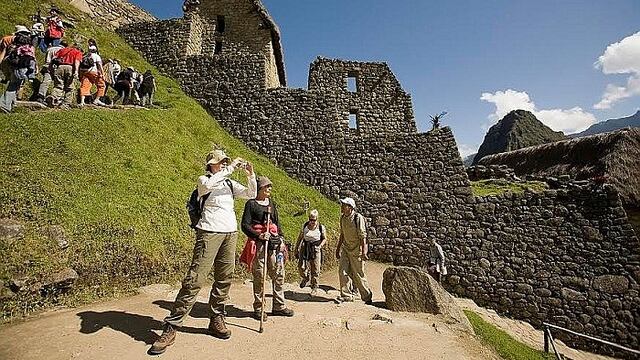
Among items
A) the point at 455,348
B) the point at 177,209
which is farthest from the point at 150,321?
the point at 455,348

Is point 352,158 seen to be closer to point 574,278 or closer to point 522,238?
point 522,238

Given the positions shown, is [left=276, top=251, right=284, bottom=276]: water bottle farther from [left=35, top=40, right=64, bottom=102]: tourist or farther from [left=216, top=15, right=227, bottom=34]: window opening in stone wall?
[left=216, top=15, right=227, bottom=34]: window opening in stone wall

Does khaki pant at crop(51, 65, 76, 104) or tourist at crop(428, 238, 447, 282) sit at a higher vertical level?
khaki pant at crop(51, 65, 76, 104)

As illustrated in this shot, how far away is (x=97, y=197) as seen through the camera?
7.26m

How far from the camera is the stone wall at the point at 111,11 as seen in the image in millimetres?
18547

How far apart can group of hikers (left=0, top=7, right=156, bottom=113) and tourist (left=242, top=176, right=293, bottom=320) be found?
24.4 feet

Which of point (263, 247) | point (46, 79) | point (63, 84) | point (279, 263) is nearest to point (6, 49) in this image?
point (46, 79)

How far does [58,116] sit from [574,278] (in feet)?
57.0

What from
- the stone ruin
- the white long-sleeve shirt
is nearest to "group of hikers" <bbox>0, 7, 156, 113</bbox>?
the stone ruin

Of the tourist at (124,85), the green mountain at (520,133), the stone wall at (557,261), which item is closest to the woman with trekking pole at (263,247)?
the tourist at (124,85)

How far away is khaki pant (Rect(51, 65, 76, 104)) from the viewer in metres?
9.73

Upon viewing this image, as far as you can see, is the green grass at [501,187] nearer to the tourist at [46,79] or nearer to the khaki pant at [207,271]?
the khaki pant at [207,271]

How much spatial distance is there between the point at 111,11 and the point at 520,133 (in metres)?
41.8

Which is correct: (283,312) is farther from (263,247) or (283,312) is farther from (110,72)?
(110,72)
